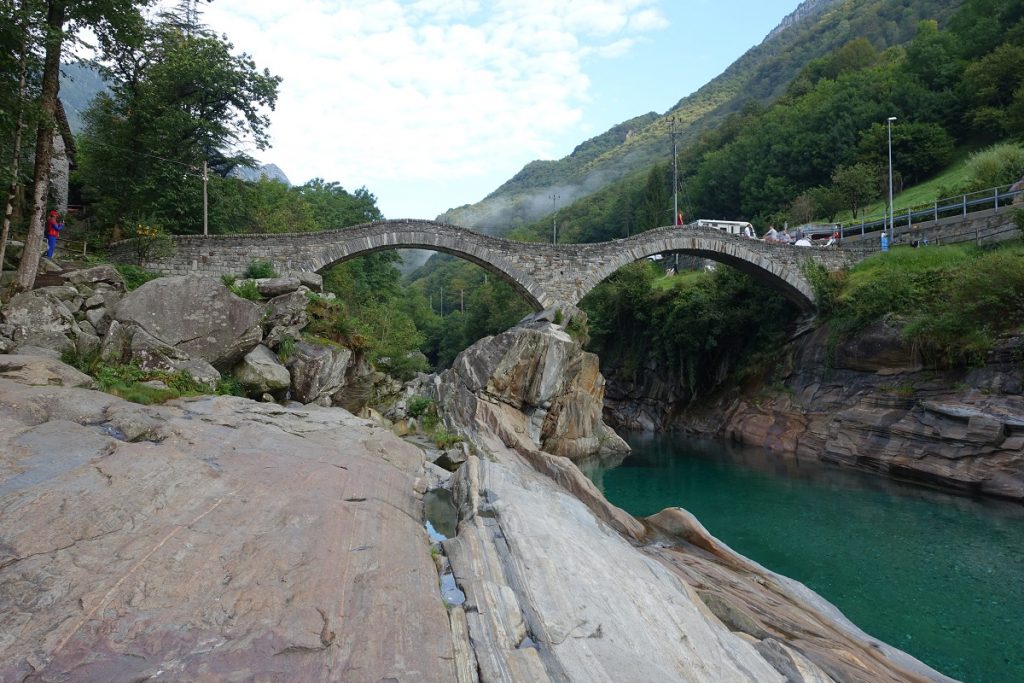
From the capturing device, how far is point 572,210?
94.6 m

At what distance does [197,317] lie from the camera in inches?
534

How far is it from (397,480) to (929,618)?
338 inches

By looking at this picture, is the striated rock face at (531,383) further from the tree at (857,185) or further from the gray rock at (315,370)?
the tree at (857,185)

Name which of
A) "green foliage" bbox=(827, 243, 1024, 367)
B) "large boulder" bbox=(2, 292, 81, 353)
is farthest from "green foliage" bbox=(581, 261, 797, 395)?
"large boulder" bbox=(2, 292, 81, 353)

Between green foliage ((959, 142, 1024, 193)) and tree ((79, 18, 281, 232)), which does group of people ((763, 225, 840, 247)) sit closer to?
green foliage ((959, 142, 1024, 193))

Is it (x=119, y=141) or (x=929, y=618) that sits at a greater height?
(x=119, y=141)

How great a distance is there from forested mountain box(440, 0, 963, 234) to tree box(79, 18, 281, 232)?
246 ft

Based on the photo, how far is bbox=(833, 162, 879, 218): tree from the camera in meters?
36.0

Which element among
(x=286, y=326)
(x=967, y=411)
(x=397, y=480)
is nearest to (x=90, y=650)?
(x=397, y=480)

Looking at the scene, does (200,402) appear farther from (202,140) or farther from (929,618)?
(202,140)

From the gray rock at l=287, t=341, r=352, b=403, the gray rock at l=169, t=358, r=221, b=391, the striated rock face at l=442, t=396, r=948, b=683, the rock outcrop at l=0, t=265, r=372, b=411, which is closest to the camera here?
the striated rock face at l=442, t=396, r=948, b=683

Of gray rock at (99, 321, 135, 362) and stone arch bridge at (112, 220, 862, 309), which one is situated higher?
stone arch bridge at (112, 220, 862, 309)

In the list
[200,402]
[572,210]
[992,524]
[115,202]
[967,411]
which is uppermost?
[572,210]

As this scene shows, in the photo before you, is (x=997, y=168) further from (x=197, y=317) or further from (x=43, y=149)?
(x=43, y=149)
